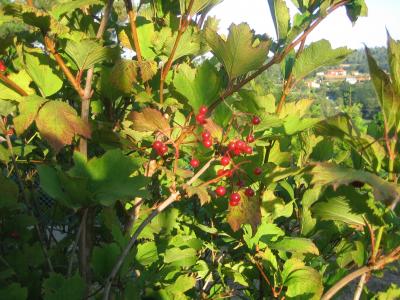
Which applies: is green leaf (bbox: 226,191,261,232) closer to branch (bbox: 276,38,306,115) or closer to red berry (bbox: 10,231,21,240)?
branch (bbox: 276,38,306,115)

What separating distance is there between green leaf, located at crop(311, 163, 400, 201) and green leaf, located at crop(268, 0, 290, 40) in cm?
48

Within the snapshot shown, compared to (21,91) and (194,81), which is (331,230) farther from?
(21,91)

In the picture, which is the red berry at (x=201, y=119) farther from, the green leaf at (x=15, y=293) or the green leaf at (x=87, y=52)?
the green leaf at (x=15, y=293)

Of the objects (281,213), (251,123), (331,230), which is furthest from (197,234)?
(251,123)

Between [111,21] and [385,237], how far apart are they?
→ 106cm

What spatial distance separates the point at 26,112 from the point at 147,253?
0.49 m

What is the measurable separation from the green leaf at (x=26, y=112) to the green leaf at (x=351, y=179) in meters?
0.62

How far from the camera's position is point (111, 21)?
56.8 inches

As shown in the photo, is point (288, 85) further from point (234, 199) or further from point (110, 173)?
point (110, 173)

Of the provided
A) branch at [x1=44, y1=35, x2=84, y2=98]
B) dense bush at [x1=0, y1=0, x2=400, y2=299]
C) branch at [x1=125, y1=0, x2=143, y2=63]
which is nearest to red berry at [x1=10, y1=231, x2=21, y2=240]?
dense bush at [x1=0, y1=0, x2=400, y2=299]

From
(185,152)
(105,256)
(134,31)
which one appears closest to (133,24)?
(134,31)

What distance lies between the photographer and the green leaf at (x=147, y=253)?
1162 mm

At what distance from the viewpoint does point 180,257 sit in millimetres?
1202

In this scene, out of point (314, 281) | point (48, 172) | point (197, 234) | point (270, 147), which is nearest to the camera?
point (48, 172)
